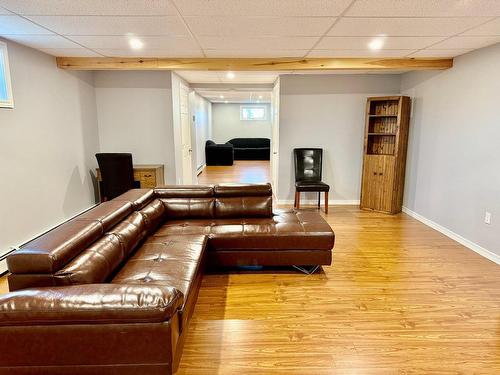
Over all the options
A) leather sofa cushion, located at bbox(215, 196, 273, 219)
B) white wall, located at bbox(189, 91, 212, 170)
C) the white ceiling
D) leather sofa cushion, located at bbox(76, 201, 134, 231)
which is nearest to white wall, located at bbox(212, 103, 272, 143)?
white wall, located at bbox(189, 91, 212, 170)

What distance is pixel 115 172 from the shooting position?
4.64m

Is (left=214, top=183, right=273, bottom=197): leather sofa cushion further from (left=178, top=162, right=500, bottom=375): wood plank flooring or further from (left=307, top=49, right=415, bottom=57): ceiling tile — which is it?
(left=307, top=49, right=415, bottom=57): ceiling tile

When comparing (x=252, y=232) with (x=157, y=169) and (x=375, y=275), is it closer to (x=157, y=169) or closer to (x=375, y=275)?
(x=375, y=275)

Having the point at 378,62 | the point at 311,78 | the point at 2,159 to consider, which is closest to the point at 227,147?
the point at 311,78

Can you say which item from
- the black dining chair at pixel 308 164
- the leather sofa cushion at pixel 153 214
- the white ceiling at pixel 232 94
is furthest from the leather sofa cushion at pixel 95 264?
the white ceiling at pixel 232 94

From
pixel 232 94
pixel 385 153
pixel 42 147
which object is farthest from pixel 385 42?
pixel 232 94

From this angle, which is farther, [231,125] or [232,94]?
[231,125]

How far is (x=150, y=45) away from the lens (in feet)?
11.2

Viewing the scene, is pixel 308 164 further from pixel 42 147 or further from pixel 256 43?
pixel 42 147

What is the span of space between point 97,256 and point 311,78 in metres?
4.55

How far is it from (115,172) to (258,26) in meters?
2.99

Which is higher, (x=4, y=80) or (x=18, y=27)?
(x=18, y=27)

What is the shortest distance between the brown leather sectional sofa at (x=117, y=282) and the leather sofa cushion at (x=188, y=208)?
0.31 meters

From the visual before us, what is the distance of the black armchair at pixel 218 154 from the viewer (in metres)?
10.8
